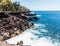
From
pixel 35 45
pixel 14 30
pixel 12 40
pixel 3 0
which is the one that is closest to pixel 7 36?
pixel 12 40

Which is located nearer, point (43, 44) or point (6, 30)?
point (43, 44)

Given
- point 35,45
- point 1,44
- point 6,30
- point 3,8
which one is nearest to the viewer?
point 1,44

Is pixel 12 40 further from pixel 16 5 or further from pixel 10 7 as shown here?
pixel 16 5

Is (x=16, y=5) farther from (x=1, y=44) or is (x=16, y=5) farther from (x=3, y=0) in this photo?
(x=1, y=44)

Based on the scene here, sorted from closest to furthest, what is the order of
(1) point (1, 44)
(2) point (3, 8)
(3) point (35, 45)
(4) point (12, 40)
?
(1) point (1, 44)
(3) point (35, 45)
(4) point (12, 40)
(2) point (3, 8)

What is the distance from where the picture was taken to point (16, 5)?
113 meters

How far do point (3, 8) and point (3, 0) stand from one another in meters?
15.3

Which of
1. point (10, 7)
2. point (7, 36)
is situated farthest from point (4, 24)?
point (10, 7)

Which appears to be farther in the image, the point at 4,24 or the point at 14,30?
the point at 4,24

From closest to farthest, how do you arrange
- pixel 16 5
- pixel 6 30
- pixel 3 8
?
pixel 6 30, pixel 3 8, pixel 16 5

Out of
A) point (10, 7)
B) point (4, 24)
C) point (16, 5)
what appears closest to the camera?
point (4, 24)

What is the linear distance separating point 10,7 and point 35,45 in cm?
6604

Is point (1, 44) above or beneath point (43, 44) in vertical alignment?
above

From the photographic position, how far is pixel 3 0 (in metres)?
77.7
